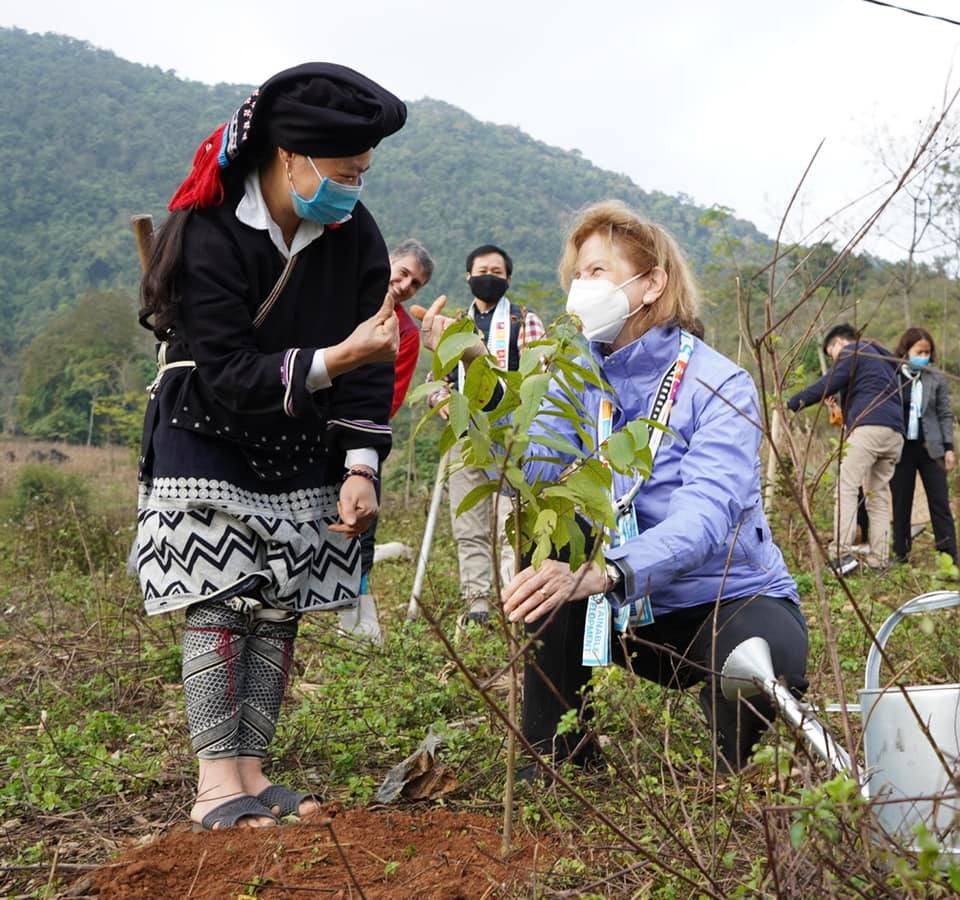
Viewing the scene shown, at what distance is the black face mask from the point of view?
6094mm

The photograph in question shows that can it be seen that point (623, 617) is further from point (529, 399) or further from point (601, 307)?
point (529, 399)

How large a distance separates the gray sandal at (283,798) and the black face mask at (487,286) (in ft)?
12.6

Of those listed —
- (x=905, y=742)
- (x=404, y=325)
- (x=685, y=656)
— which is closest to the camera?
(x=905, y=742)

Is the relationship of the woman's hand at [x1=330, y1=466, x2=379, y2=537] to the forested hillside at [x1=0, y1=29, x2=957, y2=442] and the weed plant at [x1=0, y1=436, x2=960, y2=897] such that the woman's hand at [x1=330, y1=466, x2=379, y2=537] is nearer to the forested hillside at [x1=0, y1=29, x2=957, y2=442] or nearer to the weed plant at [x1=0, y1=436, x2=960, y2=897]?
the weed plant at [x1=0, y1=436, x2=960, y2=897]

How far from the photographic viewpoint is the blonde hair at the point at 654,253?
9.45 ft

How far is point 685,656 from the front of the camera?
271cm

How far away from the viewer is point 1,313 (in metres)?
50.7

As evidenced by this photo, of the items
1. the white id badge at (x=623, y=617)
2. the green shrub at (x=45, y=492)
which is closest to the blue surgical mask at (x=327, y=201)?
the white id badge at (x=623, y=617)

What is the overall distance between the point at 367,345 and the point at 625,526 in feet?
2.56

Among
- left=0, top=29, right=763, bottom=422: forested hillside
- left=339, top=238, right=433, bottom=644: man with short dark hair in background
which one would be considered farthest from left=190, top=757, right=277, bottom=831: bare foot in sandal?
left=0, top=29, right=763, bottom=422: forested hillside

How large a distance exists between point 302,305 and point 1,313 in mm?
52831

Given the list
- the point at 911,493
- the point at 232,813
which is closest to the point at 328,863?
the point at 232,813

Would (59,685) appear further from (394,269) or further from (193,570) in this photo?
(394,269)

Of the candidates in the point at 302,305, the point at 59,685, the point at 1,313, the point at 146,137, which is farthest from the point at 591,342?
the point at 146,137
